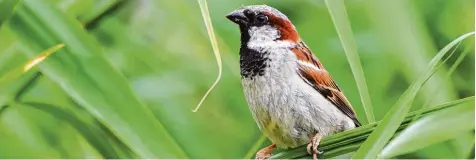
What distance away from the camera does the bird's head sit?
1482 millimetres

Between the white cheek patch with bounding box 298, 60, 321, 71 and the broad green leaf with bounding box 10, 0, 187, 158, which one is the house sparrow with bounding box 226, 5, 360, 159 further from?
the broad green leaf with bounding box 10, 0, 187, 158

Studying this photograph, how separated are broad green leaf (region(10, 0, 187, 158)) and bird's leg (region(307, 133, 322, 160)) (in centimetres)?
25

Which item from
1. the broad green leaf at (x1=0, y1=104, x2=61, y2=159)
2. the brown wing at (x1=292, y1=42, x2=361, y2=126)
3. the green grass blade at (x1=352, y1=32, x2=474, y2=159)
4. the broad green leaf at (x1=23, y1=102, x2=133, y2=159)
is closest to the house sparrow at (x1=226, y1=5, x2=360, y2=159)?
the brown wing at (x1=292, y1=42, x2=361, y2=126)

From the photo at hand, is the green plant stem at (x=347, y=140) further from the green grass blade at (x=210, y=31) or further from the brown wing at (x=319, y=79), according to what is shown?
the green grass blade at (x=210, y=31)

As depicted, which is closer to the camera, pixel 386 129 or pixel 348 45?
pixel 386 129

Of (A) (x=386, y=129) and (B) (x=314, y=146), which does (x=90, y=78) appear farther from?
(A) (x=386, y=129)

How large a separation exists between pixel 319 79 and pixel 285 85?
0.30ft

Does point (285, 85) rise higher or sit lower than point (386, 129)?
higher

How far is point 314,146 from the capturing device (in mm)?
1476

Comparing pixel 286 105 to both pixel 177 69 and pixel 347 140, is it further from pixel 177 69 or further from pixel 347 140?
pixel 177 69

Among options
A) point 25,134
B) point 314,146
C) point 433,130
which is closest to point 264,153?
point 314,146

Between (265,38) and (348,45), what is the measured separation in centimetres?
16

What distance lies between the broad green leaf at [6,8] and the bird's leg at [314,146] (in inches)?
24.7

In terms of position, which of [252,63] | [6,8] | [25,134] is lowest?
[252,63]
